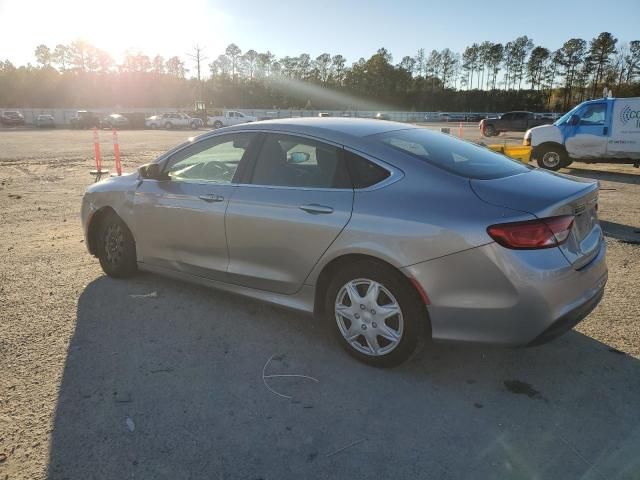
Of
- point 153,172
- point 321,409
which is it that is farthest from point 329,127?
point 321,409

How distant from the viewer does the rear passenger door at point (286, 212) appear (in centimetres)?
332

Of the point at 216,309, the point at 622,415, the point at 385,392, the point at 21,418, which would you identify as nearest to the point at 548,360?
the point at 622,415

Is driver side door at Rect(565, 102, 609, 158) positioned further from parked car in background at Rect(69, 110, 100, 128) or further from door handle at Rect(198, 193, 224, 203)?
parked car in background at Rect(69, 110, 100, 128)

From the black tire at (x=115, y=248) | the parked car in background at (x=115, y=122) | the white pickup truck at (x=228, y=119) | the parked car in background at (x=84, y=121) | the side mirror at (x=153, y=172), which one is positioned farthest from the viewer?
the parked car in background at (x=84, y=121)

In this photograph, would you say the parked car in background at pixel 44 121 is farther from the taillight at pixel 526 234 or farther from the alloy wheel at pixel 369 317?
the taillight at pixel 526 234

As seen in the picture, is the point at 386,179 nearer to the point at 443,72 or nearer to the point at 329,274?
the point at 329,274

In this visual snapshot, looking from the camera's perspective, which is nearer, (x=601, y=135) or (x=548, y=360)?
(x=548, y=360)

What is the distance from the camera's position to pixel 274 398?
9.82 feet

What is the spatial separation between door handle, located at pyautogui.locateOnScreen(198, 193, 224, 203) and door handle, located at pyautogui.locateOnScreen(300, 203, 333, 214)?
841 mm

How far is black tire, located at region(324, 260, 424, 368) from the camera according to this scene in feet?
9.93

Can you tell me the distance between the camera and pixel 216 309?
4293 millimetres

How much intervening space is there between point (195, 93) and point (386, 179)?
101m

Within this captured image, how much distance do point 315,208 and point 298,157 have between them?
0.53 metres

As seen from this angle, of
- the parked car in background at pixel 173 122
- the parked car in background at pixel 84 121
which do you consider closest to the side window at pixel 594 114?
the parked car in background at pixel 173 122
